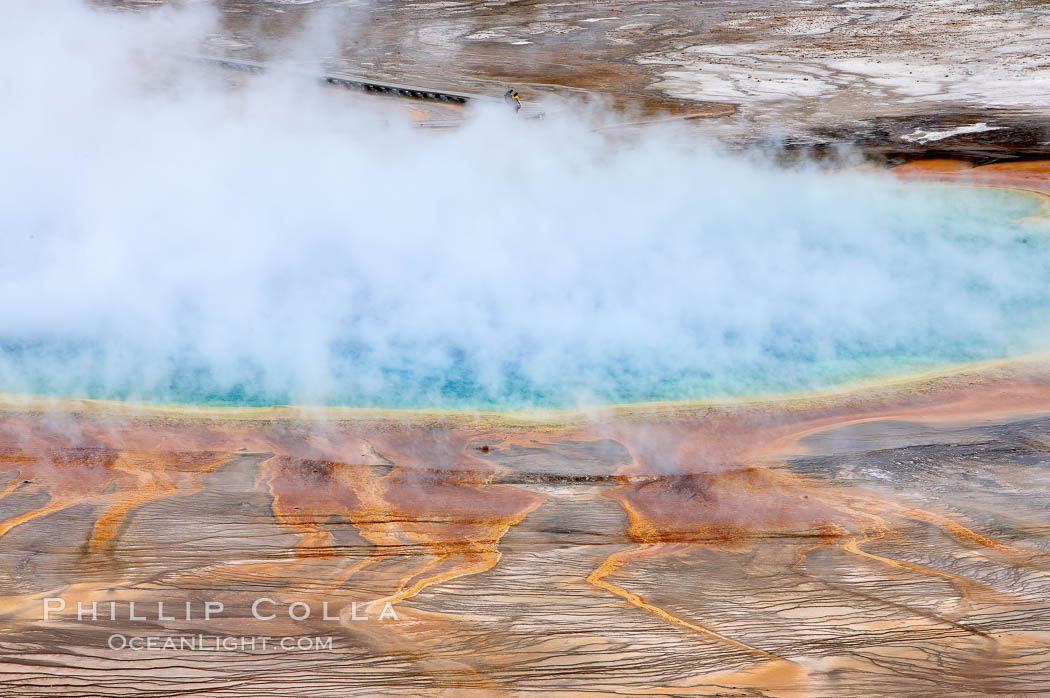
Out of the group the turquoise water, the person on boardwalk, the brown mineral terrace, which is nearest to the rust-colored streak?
the brown mineral terrace

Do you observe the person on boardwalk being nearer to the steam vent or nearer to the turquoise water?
the steam vent

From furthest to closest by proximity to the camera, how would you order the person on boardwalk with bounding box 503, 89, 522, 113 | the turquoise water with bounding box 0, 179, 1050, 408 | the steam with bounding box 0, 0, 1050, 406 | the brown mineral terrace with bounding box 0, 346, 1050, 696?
the person on boardwalk with bounding box 503, 89, 522, 113, the steam with bounding box 0, 0, 1050, 406, the turquoise water with bounding box 0, 179, 1050, 408, the brown mineral terrace with bounding box 0, 346, 1050, 696

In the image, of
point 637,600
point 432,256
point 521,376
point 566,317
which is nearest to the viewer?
point 637,600

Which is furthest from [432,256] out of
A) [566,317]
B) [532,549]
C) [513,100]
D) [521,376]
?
[513,100]

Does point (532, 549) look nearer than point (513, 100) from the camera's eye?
Yes

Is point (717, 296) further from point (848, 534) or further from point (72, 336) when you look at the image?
point (72, 336)

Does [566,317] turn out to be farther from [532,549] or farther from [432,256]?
[532,549]
